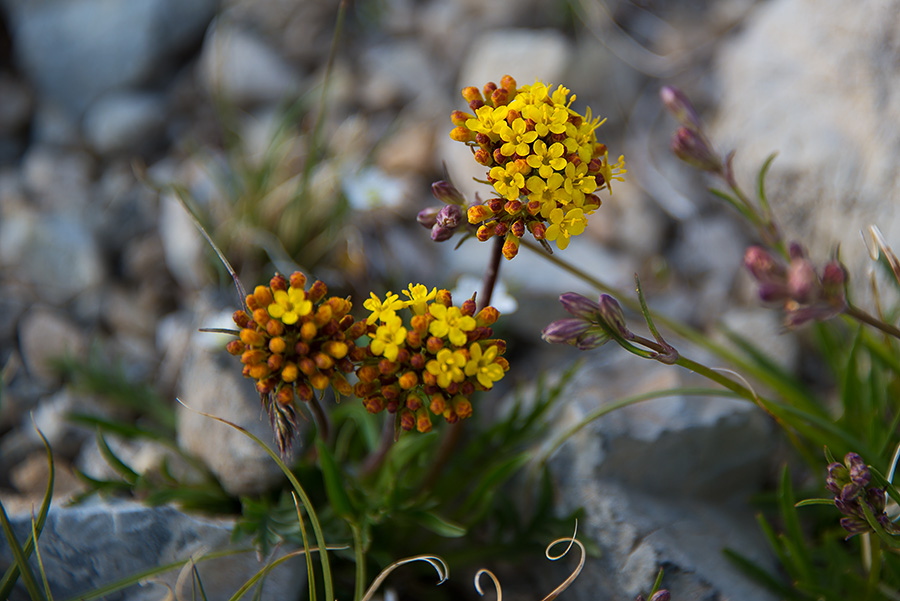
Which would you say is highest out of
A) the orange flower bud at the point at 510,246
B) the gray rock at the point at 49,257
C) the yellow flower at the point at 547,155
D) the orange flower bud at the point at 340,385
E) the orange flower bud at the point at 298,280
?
the yellow flower at the point at 547,155

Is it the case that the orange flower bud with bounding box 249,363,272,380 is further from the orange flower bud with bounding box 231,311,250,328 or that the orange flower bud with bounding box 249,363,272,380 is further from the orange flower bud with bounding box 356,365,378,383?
the orange flower bud with bounding box 356,365,378,383

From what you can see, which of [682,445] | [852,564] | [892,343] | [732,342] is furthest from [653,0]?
[852,564]

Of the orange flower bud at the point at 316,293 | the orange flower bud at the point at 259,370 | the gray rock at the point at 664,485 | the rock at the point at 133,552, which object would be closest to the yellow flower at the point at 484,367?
the orange flower bud at the point at 316,293

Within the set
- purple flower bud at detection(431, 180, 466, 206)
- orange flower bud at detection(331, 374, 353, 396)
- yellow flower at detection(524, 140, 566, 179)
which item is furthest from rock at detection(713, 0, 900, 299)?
orange flower bud at detection(331, 374, 353, 396)

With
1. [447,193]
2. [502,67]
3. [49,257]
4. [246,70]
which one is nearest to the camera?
[447,193]

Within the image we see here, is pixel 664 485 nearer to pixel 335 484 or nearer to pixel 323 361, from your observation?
pixel 335 484

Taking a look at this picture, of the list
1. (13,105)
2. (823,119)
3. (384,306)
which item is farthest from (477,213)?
(13,105)

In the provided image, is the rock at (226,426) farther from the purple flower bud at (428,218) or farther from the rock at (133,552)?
the purple flower bud at (428,218)

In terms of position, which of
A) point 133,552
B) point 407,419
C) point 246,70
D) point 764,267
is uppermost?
point 764,267
